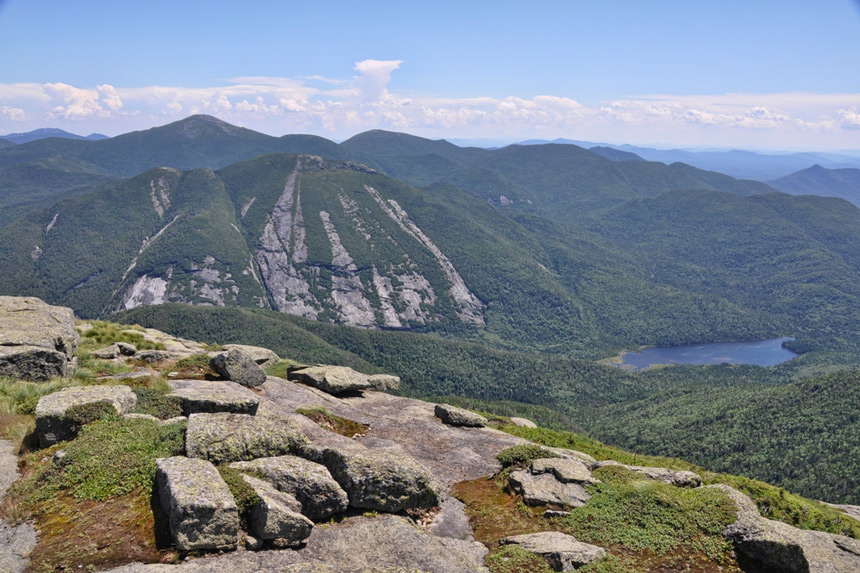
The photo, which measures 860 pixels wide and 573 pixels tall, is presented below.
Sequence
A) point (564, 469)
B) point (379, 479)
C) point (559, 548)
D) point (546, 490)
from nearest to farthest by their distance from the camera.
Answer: point (559, 548), point (379, 479), point (546, 490), point (564, 469)

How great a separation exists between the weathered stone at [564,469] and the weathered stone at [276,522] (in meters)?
15.9

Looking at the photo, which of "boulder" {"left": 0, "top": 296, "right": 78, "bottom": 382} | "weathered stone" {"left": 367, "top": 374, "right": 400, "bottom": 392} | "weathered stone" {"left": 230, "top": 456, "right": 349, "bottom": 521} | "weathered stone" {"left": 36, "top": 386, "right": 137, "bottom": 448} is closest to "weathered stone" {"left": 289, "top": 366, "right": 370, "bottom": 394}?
"weathered stone" {"left": 367, "top": 374, "right": 400, "bottom": 392}

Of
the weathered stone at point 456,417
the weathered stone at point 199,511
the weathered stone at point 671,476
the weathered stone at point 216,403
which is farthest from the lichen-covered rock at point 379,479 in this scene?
the weathered stone at point 456,417

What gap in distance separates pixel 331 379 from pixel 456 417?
12268 millimetres

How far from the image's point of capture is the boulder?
28156 millimetres

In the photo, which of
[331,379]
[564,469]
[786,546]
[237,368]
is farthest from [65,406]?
[786,546]

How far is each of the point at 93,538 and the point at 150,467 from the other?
3.52m

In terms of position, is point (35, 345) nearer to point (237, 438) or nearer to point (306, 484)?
point (237, 438)

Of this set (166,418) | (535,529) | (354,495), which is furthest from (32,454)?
(535,529)

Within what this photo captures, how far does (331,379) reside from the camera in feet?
141

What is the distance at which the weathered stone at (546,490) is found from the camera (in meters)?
25.5

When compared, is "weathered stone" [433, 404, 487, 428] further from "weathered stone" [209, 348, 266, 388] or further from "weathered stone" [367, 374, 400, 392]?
"weathered stone" [209, 348, 266, 388]

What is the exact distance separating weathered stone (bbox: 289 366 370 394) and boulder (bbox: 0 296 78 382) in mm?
17720

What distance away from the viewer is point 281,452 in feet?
71.5
